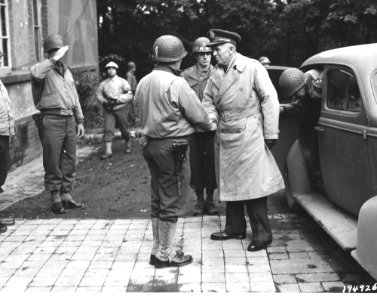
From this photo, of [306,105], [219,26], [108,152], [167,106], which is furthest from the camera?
[219,26]

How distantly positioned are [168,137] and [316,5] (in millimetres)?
15472

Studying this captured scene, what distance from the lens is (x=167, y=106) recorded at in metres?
4.91

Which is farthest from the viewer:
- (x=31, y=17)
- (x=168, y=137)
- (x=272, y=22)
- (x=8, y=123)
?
(x=272, y=22)

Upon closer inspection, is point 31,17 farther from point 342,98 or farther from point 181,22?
point 181,22

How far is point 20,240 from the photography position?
19.8ft

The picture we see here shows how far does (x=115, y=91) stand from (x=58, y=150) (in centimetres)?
466

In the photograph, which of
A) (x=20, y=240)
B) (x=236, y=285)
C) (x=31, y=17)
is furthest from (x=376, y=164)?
(x=31, y=17)

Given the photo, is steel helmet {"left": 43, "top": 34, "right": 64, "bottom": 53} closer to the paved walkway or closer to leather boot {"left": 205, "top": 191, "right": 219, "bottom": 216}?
the paved walkway

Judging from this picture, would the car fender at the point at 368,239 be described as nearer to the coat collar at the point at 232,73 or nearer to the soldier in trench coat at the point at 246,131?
the soldier in trench coat at the point at 246,131

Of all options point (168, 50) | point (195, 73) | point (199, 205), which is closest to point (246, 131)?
point (168, 50)

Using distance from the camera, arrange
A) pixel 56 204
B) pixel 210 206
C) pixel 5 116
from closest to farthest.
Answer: pixel 5 116 → pixel 210 206 → pixel 56 204

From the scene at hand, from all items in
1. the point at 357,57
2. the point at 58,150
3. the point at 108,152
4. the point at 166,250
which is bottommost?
the point at 108,152

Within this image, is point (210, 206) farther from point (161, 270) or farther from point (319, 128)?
point (161, 270)

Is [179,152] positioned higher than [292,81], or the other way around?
[292,81]
